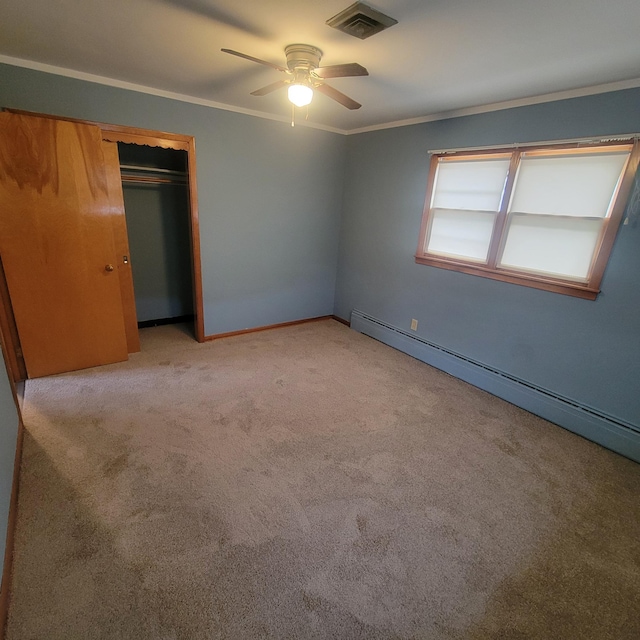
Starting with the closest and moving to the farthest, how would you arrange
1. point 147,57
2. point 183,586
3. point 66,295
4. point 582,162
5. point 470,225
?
point 183,586 < point 147,57 < point 582,162 < point 66,295 < point 470,225

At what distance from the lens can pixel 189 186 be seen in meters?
3.25

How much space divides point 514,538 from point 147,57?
3602 mm

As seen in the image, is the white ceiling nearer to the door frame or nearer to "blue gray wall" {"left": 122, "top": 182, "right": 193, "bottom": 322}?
the door frame

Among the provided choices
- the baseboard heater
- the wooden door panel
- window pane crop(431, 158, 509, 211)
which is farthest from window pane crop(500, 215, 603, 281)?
the wooden door panel

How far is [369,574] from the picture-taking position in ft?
4.77

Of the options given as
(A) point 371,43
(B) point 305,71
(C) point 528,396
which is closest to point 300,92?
(B) point 305,71

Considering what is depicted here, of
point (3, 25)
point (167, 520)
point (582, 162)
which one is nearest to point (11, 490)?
point (167, 520)

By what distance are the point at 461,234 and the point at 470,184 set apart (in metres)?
0.45

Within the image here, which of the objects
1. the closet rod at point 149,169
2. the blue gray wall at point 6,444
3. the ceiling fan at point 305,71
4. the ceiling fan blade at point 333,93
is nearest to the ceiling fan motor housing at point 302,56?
the ceiling fan at point 305,71

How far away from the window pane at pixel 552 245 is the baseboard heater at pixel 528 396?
38.0 inches

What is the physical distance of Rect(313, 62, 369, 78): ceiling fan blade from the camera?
5.60 feet

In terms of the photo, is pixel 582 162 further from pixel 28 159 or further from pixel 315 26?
pixel 28 159

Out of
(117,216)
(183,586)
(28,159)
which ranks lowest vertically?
(183,586)

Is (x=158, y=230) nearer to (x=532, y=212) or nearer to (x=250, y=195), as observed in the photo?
(x=250, y=195)
